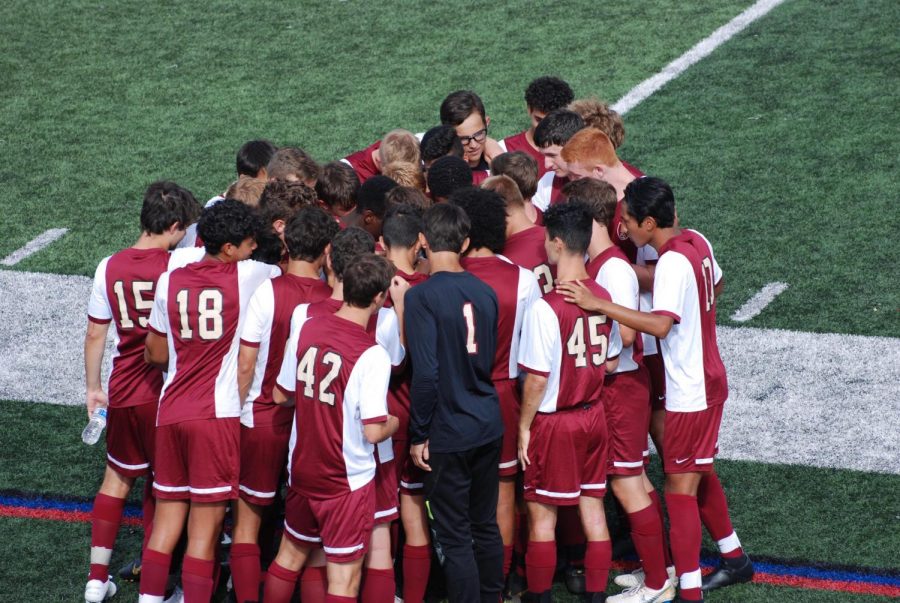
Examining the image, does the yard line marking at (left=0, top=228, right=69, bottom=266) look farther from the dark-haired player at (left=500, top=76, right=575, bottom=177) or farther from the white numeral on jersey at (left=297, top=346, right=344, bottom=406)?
the white numeral on jersey at (left=297, top=346, right=344, bottom=406)

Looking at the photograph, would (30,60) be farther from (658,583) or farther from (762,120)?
(658,583)

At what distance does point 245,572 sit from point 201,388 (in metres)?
0.81

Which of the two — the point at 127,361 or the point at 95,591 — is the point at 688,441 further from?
the point at 95,591

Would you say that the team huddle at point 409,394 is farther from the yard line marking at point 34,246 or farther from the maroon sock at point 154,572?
the yard line marking at point 34,246

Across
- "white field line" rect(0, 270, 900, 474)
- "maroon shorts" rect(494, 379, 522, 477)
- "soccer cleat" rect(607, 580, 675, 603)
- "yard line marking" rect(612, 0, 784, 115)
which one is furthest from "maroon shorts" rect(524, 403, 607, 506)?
"yard line marking" rect(612, 0, 784, 115)

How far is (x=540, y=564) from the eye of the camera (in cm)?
543

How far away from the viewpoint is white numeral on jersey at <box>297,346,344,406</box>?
4855 mm

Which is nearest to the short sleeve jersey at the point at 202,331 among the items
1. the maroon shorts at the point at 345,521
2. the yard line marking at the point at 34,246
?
the maroon shorts at the point at 345,521

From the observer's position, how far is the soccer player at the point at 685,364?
5.42 metres

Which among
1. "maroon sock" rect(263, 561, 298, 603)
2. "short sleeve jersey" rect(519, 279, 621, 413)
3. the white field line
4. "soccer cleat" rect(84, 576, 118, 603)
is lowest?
the white field line

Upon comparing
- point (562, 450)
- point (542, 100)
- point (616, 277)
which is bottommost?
point (562, 450)

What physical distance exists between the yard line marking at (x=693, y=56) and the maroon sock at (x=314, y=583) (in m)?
7.48

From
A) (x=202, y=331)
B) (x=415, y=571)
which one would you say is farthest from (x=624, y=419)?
(x=202, y=331)

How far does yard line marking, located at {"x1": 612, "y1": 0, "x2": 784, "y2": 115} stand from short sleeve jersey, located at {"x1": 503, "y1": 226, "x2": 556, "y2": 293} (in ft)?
21.0
